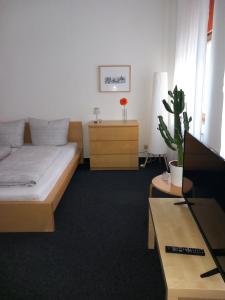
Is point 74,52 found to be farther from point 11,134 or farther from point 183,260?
point 183,260

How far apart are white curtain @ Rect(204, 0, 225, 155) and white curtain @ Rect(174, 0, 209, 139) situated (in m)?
0.31

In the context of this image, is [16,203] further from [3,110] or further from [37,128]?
[3,110]

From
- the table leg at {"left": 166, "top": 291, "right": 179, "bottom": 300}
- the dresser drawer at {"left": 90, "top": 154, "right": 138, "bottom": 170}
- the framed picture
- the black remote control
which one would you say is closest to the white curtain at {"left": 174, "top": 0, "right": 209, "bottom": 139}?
the framed picture

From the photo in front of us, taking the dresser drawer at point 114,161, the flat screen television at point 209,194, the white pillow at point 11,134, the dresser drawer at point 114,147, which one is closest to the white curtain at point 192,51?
the flat screen television at point 209,194

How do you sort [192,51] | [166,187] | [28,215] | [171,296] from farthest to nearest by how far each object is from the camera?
[192,51], [28,215], [166,187], [171,296]

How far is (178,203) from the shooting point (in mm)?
1927

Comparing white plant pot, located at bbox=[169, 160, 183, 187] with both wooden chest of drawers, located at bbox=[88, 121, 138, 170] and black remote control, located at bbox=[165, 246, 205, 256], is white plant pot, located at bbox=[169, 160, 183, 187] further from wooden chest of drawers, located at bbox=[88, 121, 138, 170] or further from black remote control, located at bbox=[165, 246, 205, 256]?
wooden chest of drawers, located at bbox=[88, 121, 138, 170]

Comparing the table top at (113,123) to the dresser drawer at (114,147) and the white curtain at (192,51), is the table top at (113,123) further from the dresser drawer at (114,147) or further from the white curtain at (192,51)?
the white curtain at (192,51)

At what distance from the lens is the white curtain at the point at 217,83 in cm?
201

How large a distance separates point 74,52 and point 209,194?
11.6 feet

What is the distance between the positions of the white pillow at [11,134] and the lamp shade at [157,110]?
6.88 ft

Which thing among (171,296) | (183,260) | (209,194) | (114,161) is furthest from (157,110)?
(171,296)

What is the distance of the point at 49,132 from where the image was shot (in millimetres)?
4051

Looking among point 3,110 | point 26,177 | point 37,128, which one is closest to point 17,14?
A: point 3,110
